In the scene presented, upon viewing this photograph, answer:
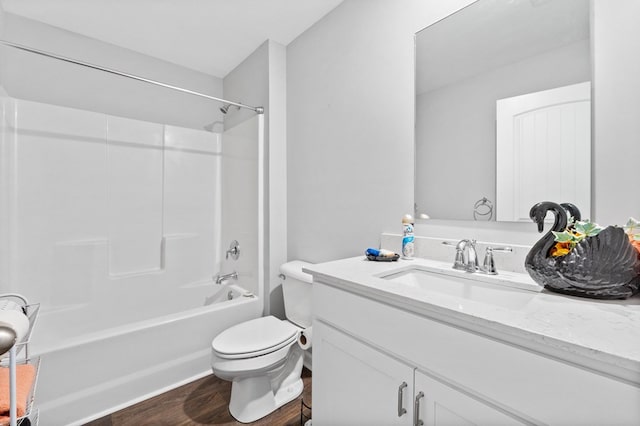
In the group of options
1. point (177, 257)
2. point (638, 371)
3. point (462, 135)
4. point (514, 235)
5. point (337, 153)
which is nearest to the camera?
point (638, 371)

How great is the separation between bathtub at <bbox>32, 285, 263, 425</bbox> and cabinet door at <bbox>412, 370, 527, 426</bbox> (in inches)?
56.1

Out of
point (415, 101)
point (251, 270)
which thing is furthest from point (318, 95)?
point (251, 270)

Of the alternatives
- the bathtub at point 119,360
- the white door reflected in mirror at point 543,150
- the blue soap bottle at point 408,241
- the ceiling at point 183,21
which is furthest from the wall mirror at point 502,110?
the bathtub at point 119,360

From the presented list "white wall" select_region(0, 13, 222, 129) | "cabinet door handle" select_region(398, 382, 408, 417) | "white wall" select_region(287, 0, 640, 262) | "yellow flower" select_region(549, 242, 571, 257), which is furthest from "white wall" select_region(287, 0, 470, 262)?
"white wall" select_region(0, 13, 222, 129)

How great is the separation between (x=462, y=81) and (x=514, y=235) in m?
0.69

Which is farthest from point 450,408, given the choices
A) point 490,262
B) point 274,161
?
point 274,161

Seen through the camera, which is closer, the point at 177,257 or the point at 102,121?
the point at 102,121

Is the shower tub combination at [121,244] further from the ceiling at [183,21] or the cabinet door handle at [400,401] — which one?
the cabinet door handle at [400,401]

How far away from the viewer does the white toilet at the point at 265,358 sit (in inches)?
54.4

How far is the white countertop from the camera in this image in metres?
0.49

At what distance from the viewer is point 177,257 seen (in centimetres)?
237

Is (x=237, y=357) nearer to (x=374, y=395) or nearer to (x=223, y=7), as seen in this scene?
(x=374, y=395)

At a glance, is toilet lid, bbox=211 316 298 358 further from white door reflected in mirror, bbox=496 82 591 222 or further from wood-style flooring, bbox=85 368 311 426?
white door reflected in mirror, bbox=496 82 591 222

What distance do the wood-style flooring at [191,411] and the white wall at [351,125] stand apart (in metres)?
0.87
